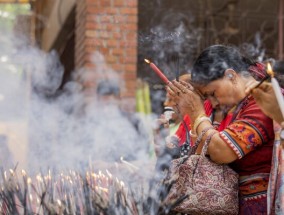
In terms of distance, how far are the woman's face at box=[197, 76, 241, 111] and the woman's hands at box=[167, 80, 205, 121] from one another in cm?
7

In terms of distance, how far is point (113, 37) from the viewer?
7.09m

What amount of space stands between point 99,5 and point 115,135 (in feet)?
7.24

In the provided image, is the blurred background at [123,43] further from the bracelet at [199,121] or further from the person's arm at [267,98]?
the person's arm at [267,98]

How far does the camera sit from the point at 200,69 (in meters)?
3.47

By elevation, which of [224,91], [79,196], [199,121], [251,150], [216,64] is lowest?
[79,196]

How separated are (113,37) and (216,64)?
3.75 meters

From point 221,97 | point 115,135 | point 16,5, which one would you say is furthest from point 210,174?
point 16,5

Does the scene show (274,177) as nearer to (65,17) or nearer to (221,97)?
(221,97)

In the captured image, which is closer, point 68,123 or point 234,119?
point 234,119

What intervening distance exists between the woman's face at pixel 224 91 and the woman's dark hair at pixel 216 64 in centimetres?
3

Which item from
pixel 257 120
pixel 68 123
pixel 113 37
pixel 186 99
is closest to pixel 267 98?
pixel 257 120

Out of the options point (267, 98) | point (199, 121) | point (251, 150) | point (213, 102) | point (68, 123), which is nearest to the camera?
point (267, 98)

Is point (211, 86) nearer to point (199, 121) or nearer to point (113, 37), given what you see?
point (199, 121)

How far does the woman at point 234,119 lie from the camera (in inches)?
126
